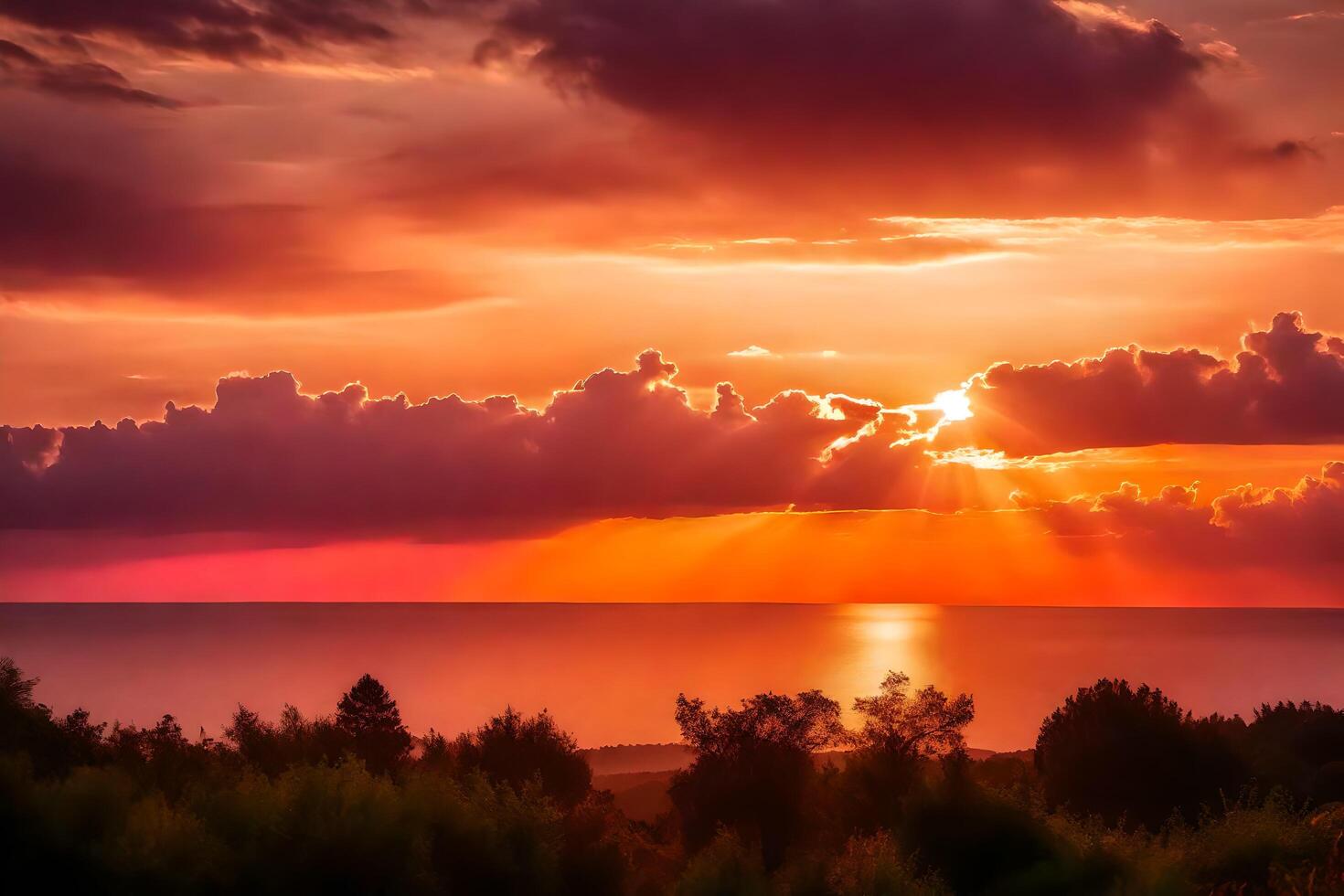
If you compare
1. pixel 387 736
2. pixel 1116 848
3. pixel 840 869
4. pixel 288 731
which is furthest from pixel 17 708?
pixel 1116 848

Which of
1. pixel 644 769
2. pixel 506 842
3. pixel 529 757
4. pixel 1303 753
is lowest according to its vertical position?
pixel 644 769

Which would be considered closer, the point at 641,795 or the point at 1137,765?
the point at 1137,765

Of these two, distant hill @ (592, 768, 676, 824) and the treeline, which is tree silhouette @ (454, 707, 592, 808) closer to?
distant hill @ (592, 768, 676, 824)

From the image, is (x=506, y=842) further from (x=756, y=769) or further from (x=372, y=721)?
(x=372, y=721)

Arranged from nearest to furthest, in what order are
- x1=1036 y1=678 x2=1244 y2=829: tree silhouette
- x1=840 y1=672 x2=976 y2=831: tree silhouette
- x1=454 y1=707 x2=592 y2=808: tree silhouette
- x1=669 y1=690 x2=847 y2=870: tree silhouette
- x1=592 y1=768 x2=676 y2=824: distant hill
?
x1=1036 y1=678 x2=1244 y2=829: tree silhouette, x1=669 y1=690 x2=847 y2=870: tree silhouette, x1=840 y1=672 x2=976 y2=831: tree silhouette, x1=454 y1=707 x2=592 y2=808: tree silhouette, x1=592 y1=768 x2=676 y2=824: distant hill

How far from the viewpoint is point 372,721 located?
89250 millimetres

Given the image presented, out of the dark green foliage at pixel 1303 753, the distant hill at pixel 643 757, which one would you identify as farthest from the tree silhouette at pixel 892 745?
the distant hill at pixel 643 757

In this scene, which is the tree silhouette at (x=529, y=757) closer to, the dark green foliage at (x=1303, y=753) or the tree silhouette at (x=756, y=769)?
the tree silhouette at (x=756, y=769)

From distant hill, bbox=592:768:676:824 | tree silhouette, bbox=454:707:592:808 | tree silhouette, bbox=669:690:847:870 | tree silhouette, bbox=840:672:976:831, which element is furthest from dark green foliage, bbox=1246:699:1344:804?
tree silhouette, bbox=454:707:592:808

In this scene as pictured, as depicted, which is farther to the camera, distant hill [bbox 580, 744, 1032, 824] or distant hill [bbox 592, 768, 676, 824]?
distant hill [bbox 580, 744, 1032, 824]

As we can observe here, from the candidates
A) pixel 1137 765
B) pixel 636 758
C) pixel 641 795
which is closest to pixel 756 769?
pixel 1137 765

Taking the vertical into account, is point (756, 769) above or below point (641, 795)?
above

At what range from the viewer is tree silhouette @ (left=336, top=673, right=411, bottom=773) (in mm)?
85250

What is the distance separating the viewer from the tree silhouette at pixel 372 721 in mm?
85250
